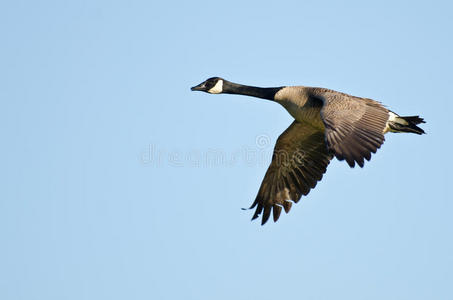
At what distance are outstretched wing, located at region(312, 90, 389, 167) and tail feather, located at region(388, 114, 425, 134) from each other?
1.89 feet

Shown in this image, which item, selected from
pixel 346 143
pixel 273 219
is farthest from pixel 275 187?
pixel 346 143

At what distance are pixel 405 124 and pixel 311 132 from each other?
81.1 inches

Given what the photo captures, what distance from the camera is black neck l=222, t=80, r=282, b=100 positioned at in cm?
1380

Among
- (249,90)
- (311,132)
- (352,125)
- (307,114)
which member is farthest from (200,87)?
(352,125)

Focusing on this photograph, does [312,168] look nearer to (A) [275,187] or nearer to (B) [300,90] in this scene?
(A) [275,187]

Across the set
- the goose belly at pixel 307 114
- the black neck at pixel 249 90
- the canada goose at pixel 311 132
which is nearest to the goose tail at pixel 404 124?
the canada goose at pixel 311 132

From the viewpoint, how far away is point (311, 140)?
1400cm

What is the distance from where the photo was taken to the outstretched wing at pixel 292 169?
13906 millimetres

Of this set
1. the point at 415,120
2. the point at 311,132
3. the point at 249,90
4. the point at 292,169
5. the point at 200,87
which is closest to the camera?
the point at 415,120

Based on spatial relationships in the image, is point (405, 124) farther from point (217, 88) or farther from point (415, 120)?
point (217, 88)

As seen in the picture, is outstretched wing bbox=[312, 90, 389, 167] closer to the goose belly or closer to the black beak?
the goose belly

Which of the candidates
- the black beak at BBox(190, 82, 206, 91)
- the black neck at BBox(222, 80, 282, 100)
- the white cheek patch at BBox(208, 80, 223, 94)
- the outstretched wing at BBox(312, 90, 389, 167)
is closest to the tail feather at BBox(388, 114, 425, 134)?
the outstretched wing at BBox(312, 90, 389, 167)

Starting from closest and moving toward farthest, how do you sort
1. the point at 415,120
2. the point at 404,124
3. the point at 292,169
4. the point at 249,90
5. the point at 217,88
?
the point at 404,124, the point at 415,120, the point at 292,169, the point at 249,90, the point at 217,88

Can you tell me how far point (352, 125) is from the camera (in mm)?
10828
